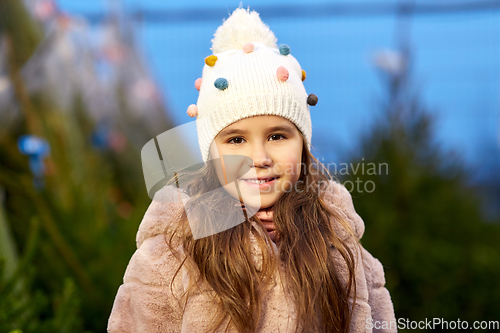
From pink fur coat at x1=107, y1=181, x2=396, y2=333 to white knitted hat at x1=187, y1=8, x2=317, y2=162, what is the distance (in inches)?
12.5

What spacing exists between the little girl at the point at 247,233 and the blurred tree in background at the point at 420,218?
1.54 meters

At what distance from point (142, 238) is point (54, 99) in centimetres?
279

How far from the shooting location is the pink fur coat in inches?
50.7

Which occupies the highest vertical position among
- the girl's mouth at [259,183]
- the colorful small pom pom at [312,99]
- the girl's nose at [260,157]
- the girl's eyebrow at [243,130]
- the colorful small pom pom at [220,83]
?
the colorful small pom pom at [220,83]

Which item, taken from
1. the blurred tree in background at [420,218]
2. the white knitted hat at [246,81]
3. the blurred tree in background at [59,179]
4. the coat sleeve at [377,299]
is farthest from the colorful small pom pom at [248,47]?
the blurred tree in background at [420,218]

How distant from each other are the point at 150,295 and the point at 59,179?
202cm

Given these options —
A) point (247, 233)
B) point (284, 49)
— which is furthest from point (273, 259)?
point (284, 49)

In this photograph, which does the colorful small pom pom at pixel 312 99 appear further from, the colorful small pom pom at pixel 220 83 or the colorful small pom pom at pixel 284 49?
the colorful small pom pom at pixel 220 83

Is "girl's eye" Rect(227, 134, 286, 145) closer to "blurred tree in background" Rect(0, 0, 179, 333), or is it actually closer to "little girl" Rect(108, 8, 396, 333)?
"little girl" Rect(108, 8, 396, 333)

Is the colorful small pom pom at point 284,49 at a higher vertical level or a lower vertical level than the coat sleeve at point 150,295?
higher

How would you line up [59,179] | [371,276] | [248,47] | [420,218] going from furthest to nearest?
1. [420,218]
2. [59,179]
3. [371,276]
4. [248,47]

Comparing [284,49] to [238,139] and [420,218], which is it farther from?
[420,218]

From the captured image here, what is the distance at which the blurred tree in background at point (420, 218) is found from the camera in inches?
113

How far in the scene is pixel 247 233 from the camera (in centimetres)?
134
